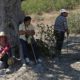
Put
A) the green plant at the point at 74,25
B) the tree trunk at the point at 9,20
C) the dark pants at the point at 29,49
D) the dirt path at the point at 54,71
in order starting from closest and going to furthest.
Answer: the dirt path at the point at 54,71, the dark pants at the point at 29,49, the tree trunk at the point at 9,20, the green plant at the point at 74,25

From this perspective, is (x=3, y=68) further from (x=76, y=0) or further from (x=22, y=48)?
(x=76, y=0)

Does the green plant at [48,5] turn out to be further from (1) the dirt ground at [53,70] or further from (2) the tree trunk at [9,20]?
(2) the tree trunk at [9,20]

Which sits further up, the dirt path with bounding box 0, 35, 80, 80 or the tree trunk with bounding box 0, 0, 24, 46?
the tree trunk with bounding box 0, 0, 24, 46

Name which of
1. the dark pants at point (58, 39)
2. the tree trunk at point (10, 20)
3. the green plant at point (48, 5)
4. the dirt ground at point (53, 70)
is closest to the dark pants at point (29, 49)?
the dirt ground at point (53, 70)

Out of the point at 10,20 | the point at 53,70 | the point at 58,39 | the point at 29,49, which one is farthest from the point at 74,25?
the point at 53,70

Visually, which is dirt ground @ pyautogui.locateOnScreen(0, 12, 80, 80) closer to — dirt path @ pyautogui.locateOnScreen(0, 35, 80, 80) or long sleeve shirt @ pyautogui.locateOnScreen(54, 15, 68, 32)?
dirt path @ pyautogui.locateOnScreen(0, 35, 80, 80)

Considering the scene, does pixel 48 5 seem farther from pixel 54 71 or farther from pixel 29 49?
pixel 54 71

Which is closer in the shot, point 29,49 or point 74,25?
point 29,49

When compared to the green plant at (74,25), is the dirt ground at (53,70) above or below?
below

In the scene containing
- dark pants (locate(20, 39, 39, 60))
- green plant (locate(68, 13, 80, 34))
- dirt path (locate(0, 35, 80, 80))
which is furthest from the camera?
green plant (locate(68, 13, 80, 34))

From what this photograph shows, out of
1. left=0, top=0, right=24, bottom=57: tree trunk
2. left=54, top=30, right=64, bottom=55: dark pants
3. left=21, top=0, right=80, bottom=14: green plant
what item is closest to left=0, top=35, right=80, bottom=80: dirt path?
left=54, top=30, right=64, bottom=55: dark pants

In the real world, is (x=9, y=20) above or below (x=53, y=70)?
above

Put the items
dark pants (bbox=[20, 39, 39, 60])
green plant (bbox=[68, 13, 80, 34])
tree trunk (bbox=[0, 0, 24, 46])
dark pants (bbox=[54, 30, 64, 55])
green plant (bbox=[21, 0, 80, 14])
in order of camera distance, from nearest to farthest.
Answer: dark pants (bbox=[20, 39, 39, 60]) → tree trunk (bbox=[0, 0, 24, 46]) → dark pants (bbox=[54, 30, 64, 55]) → green plant (bbox=[68, 13, 80, 34]) → green plant (bbox=[21, 0, 80, 14])

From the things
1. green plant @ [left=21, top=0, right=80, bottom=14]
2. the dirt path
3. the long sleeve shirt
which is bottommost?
the dirt path
